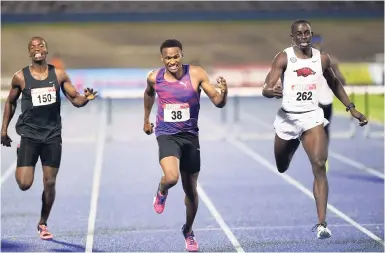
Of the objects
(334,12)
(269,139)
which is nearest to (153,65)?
(334,12)

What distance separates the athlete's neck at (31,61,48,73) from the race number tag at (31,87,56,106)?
16 centimetres

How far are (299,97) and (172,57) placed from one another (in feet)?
3.60

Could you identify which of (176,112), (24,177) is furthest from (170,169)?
(24,177)

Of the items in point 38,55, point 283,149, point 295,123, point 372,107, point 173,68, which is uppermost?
point 38,55

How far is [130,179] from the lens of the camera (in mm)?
14359

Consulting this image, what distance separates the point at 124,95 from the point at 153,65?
17360mm

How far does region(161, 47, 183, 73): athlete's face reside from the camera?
7291 millimetres

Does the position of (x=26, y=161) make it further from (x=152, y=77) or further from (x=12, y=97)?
(x=152, y=77)

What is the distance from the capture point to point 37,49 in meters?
7.75

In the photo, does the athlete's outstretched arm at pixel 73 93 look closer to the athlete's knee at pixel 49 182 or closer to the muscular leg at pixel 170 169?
the muscular leg at pixel 170 169

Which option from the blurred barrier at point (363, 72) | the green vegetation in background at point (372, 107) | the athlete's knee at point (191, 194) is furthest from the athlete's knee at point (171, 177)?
the blurred barrier at point (363, 72)

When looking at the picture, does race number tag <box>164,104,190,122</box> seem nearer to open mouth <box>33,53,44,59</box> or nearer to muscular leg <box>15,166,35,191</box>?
open mouth <box>33,53,44,59</box>

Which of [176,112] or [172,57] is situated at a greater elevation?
[172,57]

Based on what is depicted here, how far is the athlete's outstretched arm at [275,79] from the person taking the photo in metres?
7.16
